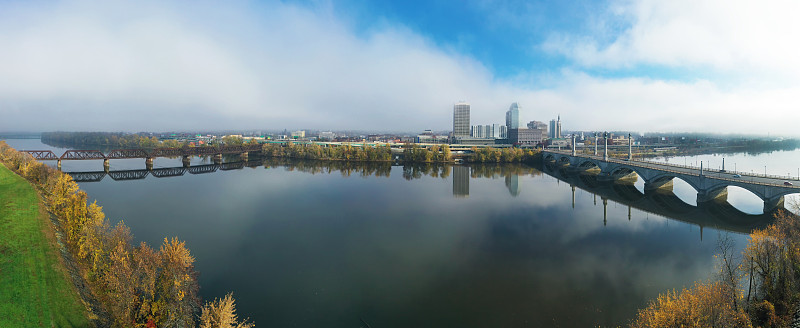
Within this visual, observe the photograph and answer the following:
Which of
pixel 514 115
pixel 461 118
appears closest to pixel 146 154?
pixel 461 118

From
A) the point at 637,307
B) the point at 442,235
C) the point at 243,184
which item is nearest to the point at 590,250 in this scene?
the point at 637,307

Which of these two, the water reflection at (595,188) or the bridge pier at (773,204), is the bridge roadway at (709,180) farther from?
the water reflection at (595,188)

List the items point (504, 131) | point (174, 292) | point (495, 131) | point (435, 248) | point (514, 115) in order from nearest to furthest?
1. point (174, 292)
2. point (435, 248)
3. point (514, 115)
4. point (495, 131)
5. point (504, 131)

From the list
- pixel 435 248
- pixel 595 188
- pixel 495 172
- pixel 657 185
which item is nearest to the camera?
pixel 435 248

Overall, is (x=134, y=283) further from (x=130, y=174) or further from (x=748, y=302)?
(x=130, y=174)

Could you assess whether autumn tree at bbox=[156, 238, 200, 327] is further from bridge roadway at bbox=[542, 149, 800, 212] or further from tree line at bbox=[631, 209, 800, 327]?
bridge roadway at bbox=[542, 149, 800, 212]

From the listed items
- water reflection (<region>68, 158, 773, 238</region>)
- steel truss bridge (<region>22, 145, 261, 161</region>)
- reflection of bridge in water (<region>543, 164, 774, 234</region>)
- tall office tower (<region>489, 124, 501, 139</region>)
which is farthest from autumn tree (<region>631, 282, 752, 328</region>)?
tall office tower (<region>489, 124, 501, 139</region>)
